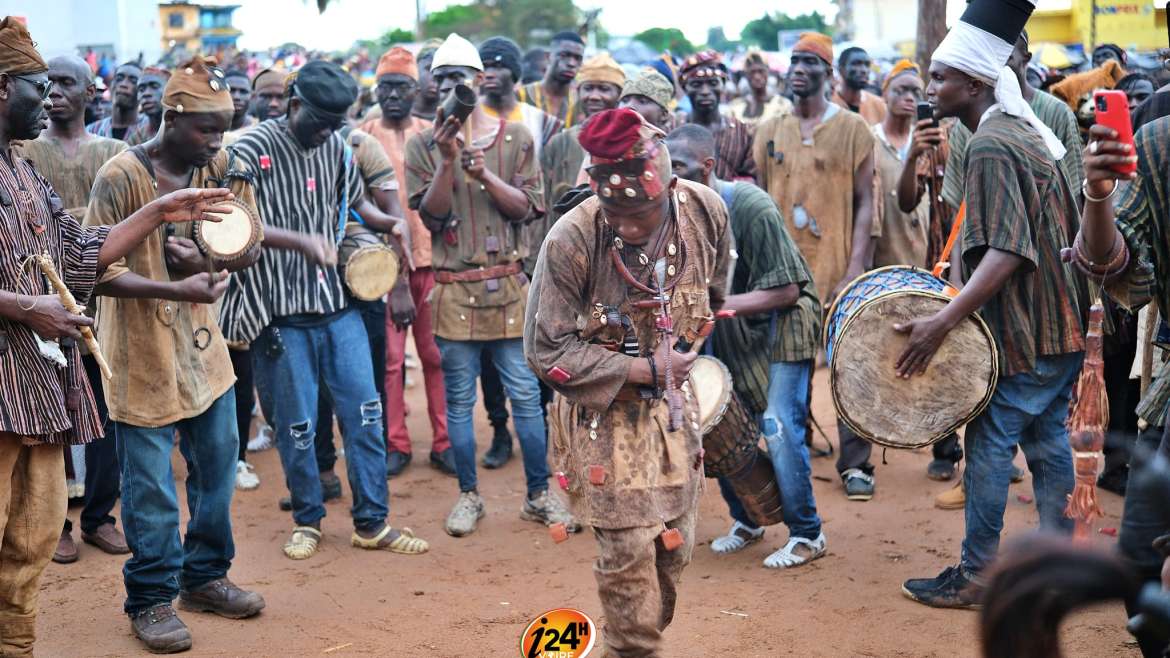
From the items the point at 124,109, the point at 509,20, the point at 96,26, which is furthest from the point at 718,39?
the point at 124,109

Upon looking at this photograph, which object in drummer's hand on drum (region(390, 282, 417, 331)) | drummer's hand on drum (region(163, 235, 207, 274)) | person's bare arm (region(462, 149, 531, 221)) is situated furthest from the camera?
drummer's hand on drum (region(390, 282, 417, 331))

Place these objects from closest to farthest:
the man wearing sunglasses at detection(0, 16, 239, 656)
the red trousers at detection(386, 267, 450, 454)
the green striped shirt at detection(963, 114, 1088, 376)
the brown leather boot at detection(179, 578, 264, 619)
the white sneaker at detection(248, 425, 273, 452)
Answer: the man wearing sunglasses at detection(0, 16, 239, 656) → the green striped shirt at detection(963, 114, 1088, 376) → the brown leather boot at detection(179, 578, 264, 619) → the red trousers at detection(386, 267, 450, 454) → the white sneaker at detection(248, 425, 273, 452)

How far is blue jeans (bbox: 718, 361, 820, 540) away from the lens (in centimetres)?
604

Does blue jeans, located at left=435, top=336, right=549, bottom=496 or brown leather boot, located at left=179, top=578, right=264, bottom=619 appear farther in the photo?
blue jeans, located at left=435, top=336, right=549, bottom=496

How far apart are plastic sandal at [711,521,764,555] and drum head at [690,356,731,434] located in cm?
112

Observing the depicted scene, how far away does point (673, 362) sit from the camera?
417cm

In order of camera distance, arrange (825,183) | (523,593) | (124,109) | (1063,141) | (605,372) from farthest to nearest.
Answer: (124,109) → (825,183) → (1063,141) → (523,593) → (605,372)

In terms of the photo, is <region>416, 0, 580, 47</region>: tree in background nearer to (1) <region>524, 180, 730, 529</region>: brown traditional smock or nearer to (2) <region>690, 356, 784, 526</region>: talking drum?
(2) <region>690, 356, 784, 526</region>: talking drum

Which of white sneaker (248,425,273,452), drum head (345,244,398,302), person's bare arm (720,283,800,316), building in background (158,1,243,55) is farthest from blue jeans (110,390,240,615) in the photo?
building in background (158,1,243,55)

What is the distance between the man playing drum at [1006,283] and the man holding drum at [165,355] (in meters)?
3.01

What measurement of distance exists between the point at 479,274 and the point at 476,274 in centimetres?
2

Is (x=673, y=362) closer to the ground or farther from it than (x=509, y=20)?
farther from it

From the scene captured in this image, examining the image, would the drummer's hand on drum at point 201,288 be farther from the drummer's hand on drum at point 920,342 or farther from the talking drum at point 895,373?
the drummer's hand on drum at point 920,342

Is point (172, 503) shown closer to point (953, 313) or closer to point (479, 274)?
point (479, 274)
